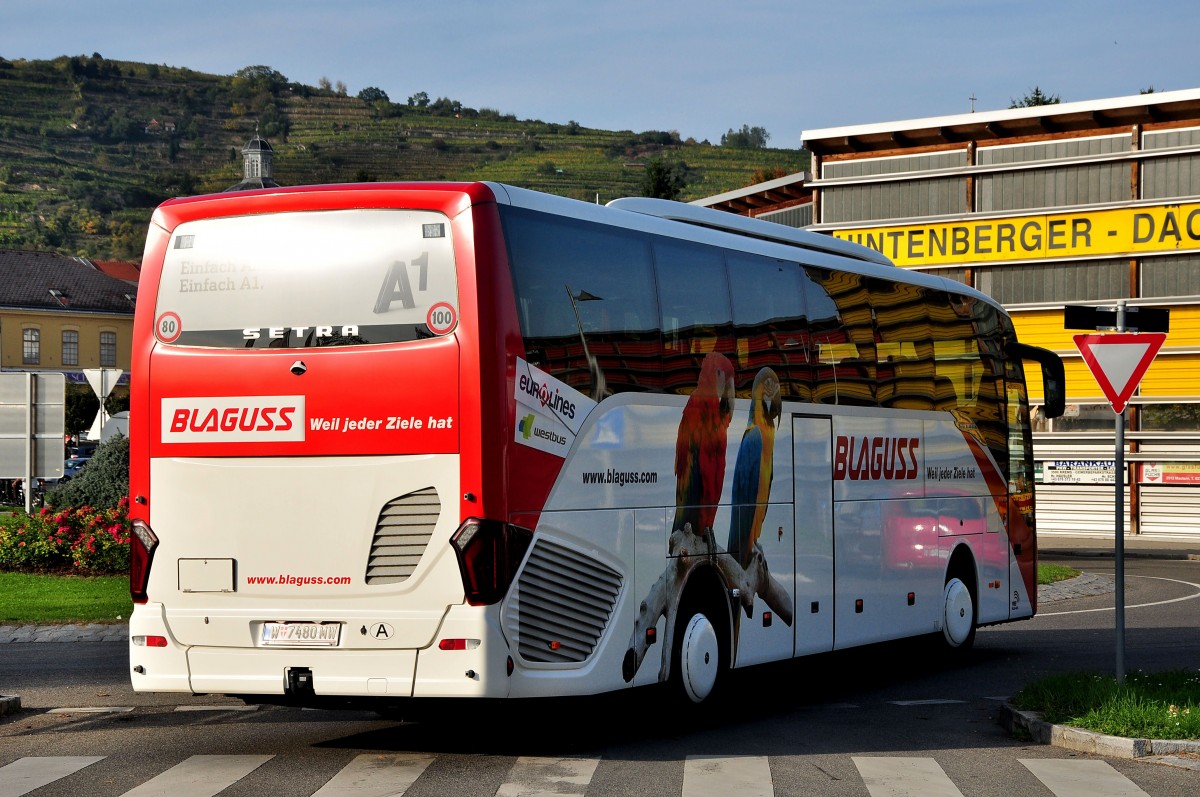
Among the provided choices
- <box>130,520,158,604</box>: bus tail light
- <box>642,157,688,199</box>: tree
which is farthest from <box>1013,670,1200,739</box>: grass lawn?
<box>642,157,688,199</box>: tree

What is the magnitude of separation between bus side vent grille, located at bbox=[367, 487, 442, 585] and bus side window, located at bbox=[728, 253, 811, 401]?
3.43 meters

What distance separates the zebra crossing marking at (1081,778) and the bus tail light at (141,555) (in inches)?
217

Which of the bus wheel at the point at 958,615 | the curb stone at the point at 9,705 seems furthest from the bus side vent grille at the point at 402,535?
the bus wheel at the point at 958,615

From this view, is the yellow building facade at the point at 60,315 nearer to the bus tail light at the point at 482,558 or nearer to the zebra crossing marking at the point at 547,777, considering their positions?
the zebra crossing marking at the point at 547,777

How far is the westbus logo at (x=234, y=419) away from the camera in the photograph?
989 centimetres

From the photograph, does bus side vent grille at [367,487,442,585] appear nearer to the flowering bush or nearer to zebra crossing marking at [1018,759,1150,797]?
zebra crossing marking at [1018,759,1150,797]

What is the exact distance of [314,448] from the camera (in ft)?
32.3

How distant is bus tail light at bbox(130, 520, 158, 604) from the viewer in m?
10.2

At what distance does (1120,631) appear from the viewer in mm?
11625

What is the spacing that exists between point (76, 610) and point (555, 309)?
1136cm

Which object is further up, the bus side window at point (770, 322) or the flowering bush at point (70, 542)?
the bus side window at point (770, 322)

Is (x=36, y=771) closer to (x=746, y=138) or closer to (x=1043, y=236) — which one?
(x=1043, y=236)

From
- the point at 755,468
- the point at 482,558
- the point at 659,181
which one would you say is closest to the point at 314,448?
the point at 482,558

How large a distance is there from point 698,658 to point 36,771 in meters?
4.46
